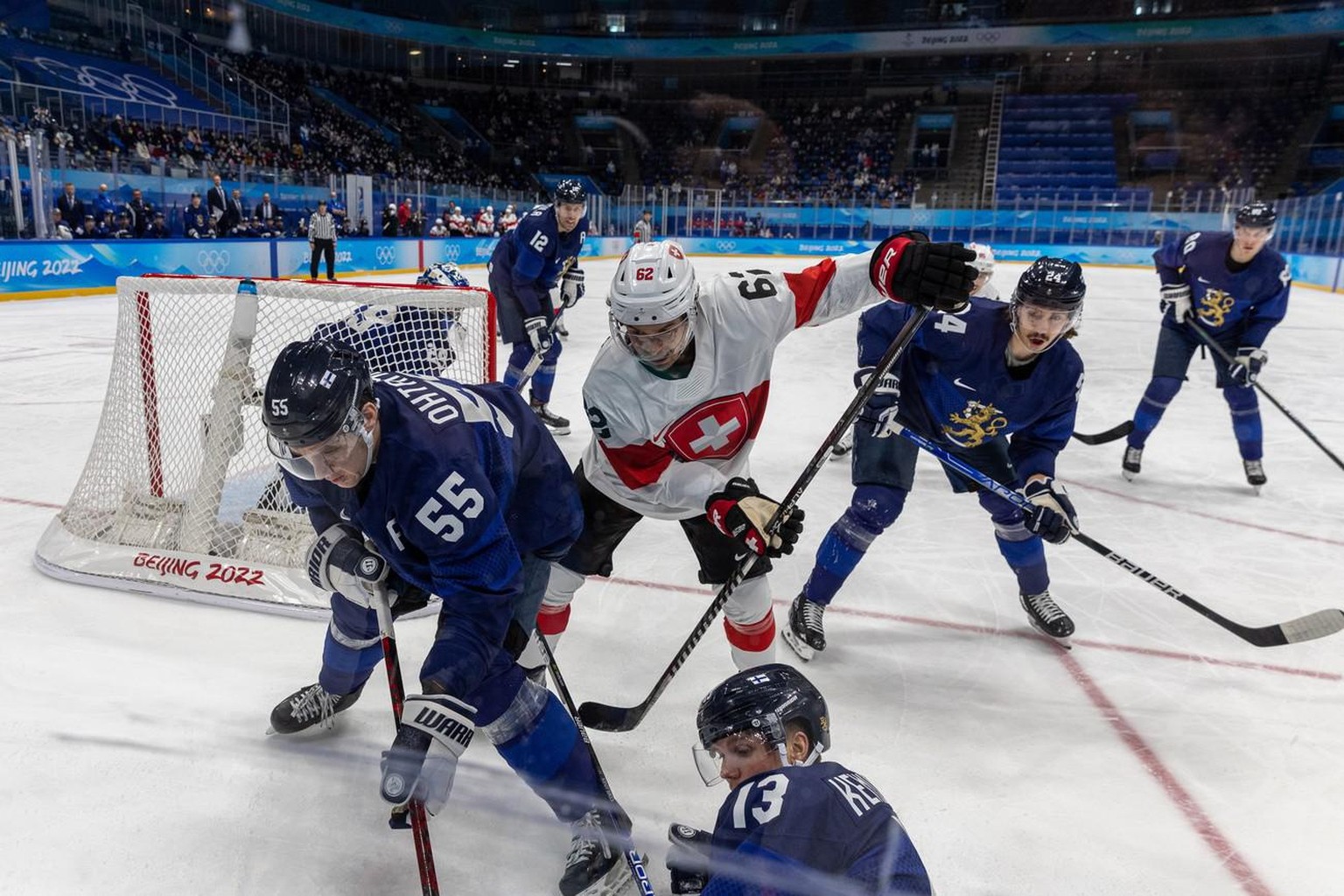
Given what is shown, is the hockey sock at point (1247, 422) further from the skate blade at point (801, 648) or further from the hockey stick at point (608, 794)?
the hockey stick at point (608, 794)

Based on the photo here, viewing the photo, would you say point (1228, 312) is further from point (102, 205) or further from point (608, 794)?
point (102, 205)

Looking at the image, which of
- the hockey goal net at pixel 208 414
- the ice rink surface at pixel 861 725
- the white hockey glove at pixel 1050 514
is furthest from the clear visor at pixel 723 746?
the hockey goal net at pixel 208 414

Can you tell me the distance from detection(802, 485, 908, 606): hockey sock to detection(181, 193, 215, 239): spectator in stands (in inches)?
432

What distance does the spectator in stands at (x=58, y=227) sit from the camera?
10102 mm

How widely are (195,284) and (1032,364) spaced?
253 cm

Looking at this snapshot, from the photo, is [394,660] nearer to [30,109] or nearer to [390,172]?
[30,109]

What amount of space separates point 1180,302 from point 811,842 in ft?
13.8

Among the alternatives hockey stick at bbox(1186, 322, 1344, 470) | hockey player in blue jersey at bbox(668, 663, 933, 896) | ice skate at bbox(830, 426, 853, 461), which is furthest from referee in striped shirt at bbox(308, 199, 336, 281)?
hockey player in blue jersey at bbox(668, 663, 933, 896)

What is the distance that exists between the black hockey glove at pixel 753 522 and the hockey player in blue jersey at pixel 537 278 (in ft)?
10.6

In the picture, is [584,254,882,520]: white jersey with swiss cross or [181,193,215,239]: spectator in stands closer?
[584,254,882,520]: white jersey with swiss cross

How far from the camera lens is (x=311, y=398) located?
1.45 metres

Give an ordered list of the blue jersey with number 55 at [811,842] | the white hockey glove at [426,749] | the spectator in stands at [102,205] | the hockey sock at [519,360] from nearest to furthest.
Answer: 1. the blue jersey with number 55 at [811,842]
2. the white hockey glove at [426,749]
3. the hockey sock at [519,360]
4. the spectator in stands at [102,205]

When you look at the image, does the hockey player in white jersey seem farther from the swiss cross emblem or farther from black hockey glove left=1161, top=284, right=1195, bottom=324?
black hockey glove left=1161, top=284, right=1195, bottom=324

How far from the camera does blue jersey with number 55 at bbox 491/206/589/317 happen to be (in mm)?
5148
